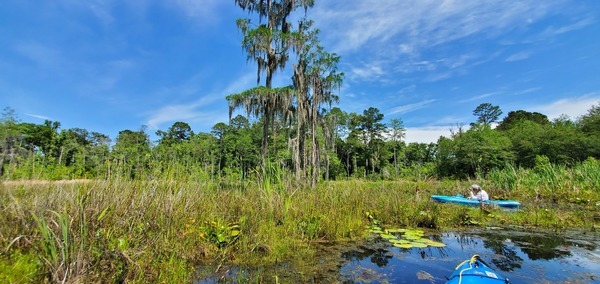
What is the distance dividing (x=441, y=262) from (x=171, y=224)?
4048 millimetres

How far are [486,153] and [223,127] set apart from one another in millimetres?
40634

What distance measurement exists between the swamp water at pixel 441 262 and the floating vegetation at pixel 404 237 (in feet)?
0.31

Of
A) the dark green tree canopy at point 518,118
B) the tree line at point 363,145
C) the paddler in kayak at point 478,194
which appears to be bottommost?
the paddler in kayak at point 478,194

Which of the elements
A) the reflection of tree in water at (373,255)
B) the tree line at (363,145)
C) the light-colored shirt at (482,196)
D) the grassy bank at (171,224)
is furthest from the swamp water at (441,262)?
the tree line at (363,145)

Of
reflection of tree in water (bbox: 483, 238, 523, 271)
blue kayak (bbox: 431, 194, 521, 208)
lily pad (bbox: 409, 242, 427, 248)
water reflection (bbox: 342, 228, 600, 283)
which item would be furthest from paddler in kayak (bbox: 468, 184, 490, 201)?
lily pad (bbox: 409, 242, 427, 248)

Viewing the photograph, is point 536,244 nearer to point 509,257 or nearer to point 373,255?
point 509,257

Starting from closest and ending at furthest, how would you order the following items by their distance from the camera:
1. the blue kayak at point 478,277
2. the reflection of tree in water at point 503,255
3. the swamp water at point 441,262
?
the blue kayak at point 478,277
the swamp water at point 441,262
the reflection of tree in water at point 503,255

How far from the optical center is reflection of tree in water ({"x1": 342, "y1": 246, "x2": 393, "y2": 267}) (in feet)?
14.5

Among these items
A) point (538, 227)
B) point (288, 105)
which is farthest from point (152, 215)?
point (288, 105)

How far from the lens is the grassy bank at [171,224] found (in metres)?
2.43

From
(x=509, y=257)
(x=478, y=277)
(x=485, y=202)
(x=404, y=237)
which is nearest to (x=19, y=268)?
(x=478, y=277)

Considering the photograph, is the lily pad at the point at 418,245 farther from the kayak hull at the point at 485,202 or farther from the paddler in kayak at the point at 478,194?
the paddler in kayak at the point at 478,194

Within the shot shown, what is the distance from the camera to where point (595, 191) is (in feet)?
36.8

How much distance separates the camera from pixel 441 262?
4.35m
